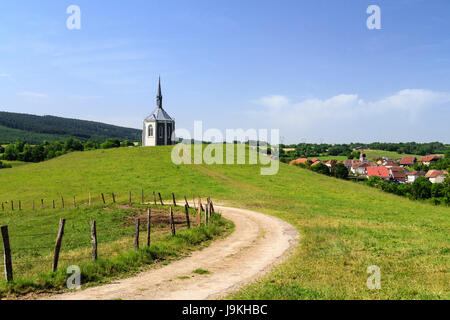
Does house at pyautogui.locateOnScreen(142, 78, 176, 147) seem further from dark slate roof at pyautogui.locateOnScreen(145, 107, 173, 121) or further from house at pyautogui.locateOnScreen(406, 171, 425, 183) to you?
house at pyautogui.locateOnScreen(406, 171, 425, 183)

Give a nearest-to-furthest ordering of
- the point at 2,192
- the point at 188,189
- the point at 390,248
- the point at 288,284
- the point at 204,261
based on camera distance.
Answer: the point at 288,284, the point at 204,261, the point at 390,248, the point at 188,189, the point at 2,192

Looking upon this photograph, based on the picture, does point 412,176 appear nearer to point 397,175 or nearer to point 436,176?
point 397,175

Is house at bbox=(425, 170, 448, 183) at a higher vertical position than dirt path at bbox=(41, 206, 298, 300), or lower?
lower

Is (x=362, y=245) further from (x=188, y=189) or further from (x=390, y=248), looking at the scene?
(x=188, y=189)

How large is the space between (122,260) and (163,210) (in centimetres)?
2244

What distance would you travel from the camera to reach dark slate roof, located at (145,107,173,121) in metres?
121

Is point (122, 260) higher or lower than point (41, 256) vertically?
higher

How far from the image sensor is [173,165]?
81.8 metres

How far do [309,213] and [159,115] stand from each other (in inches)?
3715

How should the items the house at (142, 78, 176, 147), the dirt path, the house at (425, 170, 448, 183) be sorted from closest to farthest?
the dirt path < the house at (142, 78, 176, 147) < the house at (425, 170, 448, 183)

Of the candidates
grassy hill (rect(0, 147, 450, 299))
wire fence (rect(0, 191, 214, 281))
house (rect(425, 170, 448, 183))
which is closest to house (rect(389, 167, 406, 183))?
house (rect(425, 170, 448, 183))

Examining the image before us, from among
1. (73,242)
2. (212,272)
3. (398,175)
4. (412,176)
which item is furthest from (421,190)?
(212,272)

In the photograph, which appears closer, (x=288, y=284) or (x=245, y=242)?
(x=288, y=284)

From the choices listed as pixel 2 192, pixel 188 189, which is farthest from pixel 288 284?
pixel 2 192
